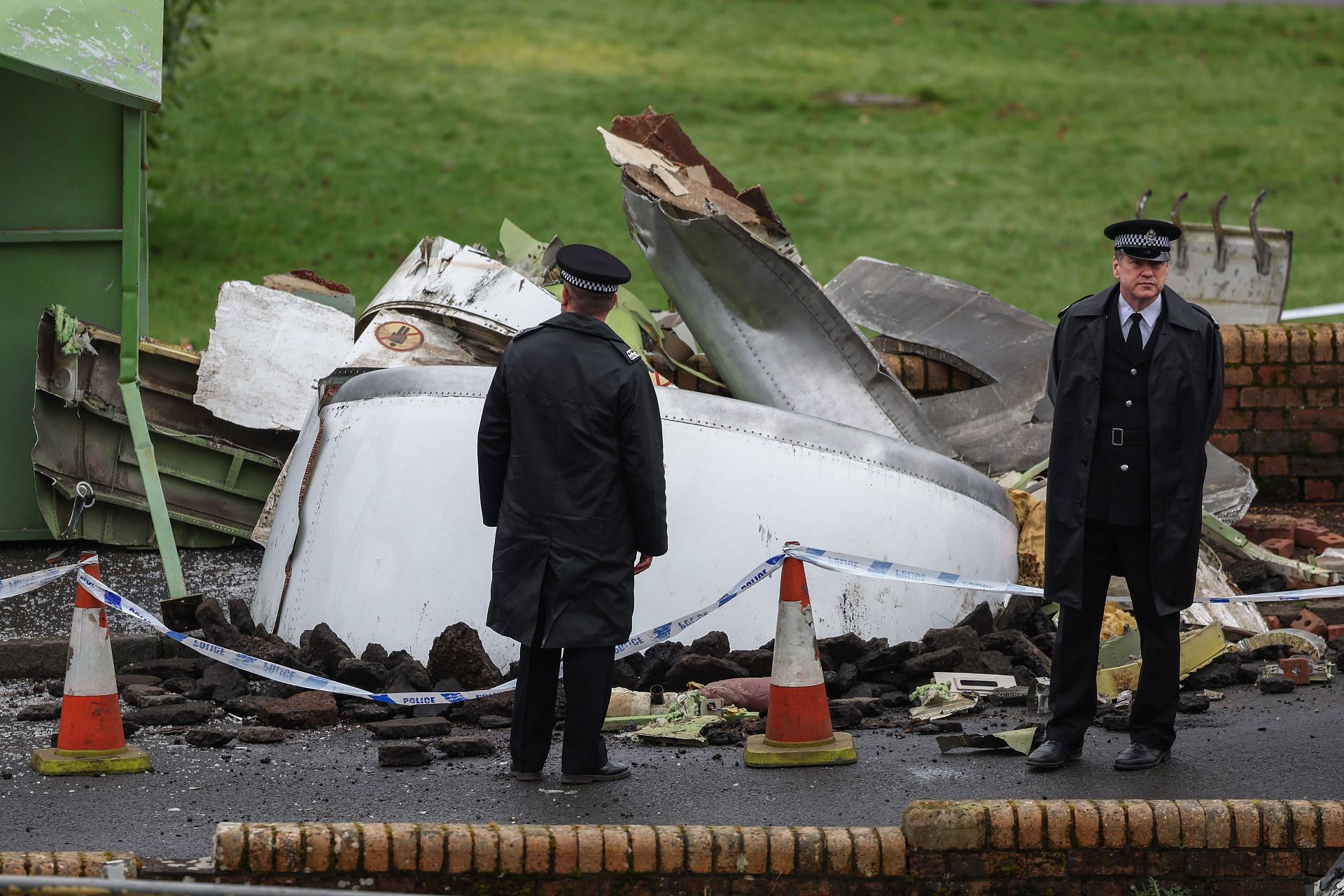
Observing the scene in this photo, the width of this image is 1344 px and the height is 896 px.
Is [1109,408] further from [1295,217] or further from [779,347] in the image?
[1295,217]

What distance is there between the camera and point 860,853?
4.05 meters

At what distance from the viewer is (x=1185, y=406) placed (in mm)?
4859

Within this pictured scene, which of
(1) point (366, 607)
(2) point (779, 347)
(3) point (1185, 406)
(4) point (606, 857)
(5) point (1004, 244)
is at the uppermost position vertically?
(5) point (1004, 244)

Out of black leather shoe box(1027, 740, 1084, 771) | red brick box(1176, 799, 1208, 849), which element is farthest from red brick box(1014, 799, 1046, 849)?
black leather shoe box(1027, 740, 1084, 771)

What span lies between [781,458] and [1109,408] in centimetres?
157

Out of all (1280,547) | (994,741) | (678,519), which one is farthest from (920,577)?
(1280,547)

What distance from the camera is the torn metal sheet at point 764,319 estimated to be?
7.13 m

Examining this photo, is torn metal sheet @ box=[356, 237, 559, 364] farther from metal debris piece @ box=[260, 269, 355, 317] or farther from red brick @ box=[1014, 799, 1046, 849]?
red brick @ box=[1014, 799, 1046, 849]

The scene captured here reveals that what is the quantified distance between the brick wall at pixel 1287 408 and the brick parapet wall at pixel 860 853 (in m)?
5.31

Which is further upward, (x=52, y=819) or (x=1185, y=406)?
(x=1185, y=406)

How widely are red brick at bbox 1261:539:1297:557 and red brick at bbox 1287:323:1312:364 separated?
1414mm

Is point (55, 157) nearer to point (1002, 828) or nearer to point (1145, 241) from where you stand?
point (1145, 241)

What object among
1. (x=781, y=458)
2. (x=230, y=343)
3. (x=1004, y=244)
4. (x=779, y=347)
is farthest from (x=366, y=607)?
(x=1004, y=244)

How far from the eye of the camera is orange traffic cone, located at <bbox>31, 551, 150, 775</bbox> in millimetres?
5016
